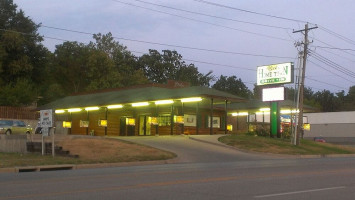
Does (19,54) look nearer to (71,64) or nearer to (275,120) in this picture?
(71,64)

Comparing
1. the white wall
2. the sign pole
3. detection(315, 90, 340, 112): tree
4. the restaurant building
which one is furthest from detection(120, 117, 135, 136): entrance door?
detection(315, 90, 340, 112): tree

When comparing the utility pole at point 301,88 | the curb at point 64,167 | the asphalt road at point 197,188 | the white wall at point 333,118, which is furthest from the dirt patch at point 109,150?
the white wall at point 333,118

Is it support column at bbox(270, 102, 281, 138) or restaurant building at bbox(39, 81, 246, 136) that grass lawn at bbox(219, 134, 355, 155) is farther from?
restaurant building at bbox(39, 81, 246, 136)

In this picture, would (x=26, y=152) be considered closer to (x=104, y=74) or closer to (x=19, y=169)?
(x=19, y=169)

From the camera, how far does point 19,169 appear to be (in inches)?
844

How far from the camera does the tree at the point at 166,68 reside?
97019 mm

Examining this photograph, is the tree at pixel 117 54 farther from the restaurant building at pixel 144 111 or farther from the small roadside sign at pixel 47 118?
the small roadside sign at pixel 47 118

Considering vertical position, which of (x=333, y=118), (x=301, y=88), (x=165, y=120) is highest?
(x=301, y=88)

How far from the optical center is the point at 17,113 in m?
54.2

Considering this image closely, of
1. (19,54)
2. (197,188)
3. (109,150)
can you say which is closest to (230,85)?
(19,54)

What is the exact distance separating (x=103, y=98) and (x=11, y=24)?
2058 centimetres

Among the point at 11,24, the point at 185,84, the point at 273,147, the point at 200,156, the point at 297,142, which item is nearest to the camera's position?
the point at 200,156

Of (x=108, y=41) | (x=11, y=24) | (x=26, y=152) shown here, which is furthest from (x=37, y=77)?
(x=26, y=152)

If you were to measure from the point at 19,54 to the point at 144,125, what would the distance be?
20.6 meters
